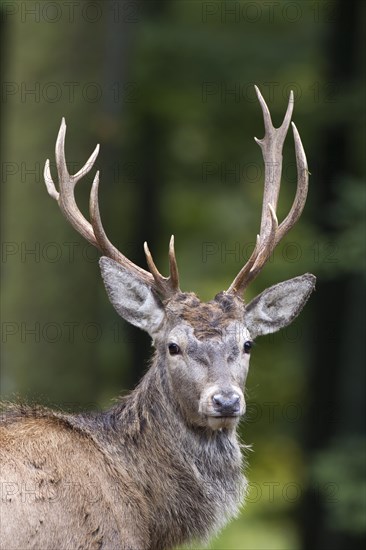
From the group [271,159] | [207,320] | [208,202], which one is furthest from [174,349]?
[208,202]

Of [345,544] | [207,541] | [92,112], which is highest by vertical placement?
[92,112]

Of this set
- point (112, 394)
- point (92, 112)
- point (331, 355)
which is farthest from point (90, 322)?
point (112, 394)

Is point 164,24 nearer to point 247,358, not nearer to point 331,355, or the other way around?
point 331,355

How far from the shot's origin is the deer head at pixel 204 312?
7.28 metres

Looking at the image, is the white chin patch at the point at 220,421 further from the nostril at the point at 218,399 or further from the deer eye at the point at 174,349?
the deer eye at the point at 174,349

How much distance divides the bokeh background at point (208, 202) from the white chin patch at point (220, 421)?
12.0ft

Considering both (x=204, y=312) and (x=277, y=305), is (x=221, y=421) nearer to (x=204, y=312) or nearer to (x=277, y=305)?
(x=204, y=312)

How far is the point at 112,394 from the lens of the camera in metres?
18.0

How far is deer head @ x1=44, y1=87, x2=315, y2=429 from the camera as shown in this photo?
7281mm

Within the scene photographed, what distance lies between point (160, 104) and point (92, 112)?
152 inches

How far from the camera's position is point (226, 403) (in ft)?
23.1

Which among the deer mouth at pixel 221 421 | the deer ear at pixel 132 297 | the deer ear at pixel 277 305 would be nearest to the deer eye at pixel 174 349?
the deer ear at pixel 132 297

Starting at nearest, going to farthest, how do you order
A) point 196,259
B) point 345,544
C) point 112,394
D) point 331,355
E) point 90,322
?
point 90,322, point 345,544, point 331,355, point 196,259, point 112,394

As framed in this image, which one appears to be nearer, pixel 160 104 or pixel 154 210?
pixel 160 104
